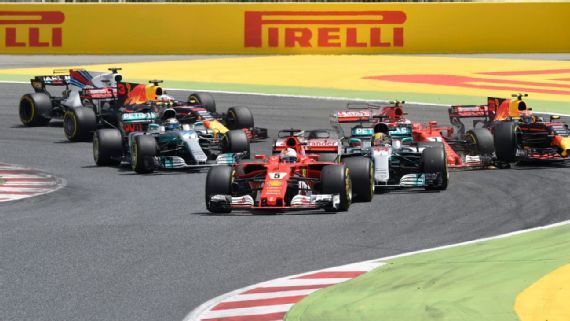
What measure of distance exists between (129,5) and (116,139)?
73.0 feet

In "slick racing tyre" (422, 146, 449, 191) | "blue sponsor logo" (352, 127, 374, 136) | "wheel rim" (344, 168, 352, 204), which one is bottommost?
"wheel rim" (344, 168, 352, 204)

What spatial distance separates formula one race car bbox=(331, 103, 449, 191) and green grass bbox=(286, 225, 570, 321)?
5.02m

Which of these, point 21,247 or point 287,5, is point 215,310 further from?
point 287,5

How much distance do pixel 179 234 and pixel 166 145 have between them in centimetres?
728

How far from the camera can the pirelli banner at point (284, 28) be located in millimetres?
44844

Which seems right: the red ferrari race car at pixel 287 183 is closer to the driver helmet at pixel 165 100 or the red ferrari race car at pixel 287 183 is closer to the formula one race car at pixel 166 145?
the formula one race car at pixel 166 145

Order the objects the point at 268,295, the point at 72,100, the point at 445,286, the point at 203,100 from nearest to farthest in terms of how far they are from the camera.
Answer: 1. the point at 445,286
2. the point at 268,295
3. the point at 203,100
4. the point at 72,100

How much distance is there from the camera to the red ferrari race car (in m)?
18.1

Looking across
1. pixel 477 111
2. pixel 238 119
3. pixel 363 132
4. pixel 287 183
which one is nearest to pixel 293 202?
pixel 287 183

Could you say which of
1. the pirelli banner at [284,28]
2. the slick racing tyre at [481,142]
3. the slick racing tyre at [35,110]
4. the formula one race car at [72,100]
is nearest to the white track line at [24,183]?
the formula one race car at [72,100]

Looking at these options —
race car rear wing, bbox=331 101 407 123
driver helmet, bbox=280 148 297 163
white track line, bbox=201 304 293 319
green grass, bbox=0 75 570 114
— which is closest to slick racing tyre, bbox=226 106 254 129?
race car rear wing, bbox=331 101 407 123

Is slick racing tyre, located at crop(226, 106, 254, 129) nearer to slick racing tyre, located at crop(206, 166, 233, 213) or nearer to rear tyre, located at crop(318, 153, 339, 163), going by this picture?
rear tyre, located at crop(318, 153, 339, 163)

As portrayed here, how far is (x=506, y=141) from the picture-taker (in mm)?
23047

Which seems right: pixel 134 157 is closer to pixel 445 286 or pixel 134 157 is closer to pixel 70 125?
pixel 70 125
